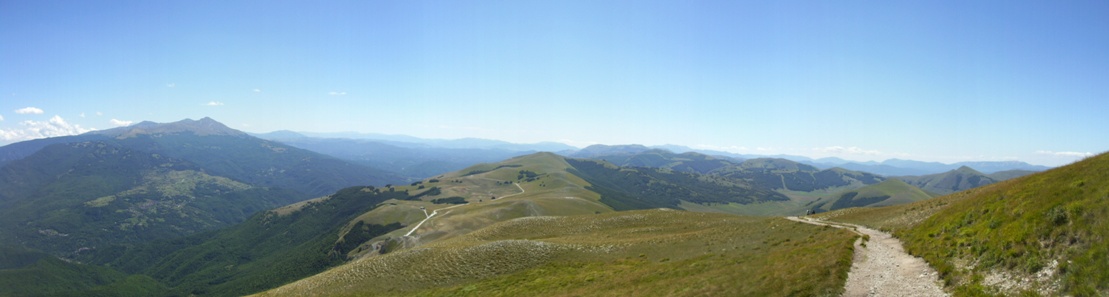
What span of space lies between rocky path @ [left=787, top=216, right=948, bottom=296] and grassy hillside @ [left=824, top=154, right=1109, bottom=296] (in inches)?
29.8

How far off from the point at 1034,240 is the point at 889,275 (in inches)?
264

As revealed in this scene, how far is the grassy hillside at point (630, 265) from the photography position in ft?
100

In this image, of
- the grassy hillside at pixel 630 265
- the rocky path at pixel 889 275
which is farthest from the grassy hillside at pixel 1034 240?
the grassy hillside at pixel 630 265

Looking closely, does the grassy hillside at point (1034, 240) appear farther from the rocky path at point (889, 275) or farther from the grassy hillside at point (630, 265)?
the grassy hillside at point (630, 265)

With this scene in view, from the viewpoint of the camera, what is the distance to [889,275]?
87.5 ft

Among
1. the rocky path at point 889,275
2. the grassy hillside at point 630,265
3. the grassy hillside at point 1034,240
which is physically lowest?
the grassy hillside at point 630,265

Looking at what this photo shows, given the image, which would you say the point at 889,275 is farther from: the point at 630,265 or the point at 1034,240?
the point at 630,265

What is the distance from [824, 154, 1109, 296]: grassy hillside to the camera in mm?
18516

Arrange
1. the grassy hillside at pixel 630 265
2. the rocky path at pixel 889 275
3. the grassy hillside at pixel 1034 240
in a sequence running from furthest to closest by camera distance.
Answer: the grassy hillside at pixel 630 265 → the rocky path at pixel 889 275 → the grassy hillside at pixel 1034 240

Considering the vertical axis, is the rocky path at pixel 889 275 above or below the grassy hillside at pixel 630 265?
above

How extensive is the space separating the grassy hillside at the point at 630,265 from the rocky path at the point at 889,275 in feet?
2.80

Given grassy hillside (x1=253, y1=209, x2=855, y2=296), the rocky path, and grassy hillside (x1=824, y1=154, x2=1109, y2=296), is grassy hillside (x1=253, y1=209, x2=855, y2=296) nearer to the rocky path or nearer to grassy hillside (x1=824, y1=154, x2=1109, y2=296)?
the rocky path

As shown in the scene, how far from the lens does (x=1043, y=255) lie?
20.4 m

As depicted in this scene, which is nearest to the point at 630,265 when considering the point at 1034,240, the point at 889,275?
the point at 889,275
